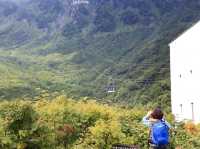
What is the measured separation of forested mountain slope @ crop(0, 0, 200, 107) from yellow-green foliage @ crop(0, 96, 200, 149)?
→ 173 feet

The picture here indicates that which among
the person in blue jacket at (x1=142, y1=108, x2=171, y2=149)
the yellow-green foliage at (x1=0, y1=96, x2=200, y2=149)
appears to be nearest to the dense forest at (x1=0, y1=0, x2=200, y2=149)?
the yellow-green foliage at (x1=0, y1=96, x2=200, y2=149)

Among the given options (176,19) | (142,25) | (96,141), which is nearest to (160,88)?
(96,141)

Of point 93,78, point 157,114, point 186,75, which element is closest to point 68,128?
point 157,114

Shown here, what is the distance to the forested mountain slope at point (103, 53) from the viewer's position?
332 ft

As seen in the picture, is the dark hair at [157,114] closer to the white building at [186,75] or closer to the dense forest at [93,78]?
the dense forest at [93,78]

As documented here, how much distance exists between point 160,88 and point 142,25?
104287 millimetres

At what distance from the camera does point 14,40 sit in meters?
194

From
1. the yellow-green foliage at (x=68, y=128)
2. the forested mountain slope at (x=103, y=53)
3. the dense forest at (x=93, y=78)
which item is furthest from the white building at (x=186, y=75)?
the forested mountain slope at (x=103, y=53)

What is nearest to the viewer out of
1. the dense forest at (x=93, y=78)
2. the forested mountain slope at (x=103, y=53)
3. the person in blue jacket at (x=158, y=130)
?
the person in blue jacket at (x=158, y=130)

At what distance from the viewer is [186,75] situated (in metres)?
28.5

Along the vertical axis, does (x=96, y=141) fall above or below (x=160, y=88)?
below

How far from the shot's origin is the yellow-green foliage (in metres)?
11.1

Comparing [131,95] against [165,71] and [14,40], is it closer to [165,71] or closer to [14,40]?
[165,71]

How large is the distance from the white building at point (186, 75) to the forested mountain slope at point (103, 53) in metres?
37.9
